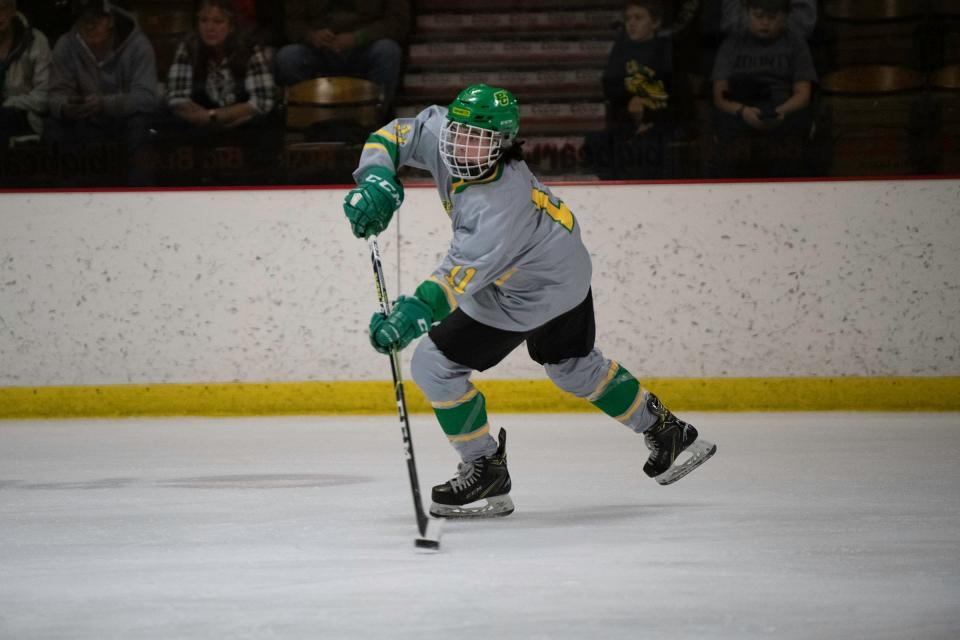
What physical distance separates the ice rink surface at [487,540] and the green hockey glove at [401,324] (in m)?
0.43

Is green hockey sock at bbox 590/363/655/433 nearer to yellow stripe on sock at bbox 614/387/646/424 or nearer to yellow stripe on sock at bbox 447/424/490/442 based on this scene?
yellow stripe on sock at bbox 614/387/646/424

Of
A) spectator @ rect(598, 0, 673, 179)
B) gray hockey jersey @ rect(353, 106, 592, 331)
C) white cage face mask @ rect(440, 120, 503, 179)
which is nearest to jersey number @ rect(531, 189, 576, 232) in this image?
gray hockey jersey @ rect(353, 106, 592, 331)

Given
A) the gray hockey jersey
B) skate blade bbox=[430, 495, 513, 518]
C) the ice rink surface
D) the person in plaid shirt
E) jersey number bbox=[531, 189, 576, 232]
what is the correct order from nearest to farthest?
1. the ice rink surface
2. the gray hockey jersey
3. jersey number bbox=[531, 189, 576, 232]
4. skate blade bbox=[430, 495, 513, 518]
5. the person in plaid shirt

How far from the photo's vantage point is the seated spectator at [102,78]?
17.9 feet

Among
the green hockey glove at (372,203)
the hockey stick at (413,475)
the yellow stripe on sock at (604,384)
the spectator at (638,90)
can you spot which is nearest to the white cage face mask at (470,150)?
the green hockey glove at (372,203)

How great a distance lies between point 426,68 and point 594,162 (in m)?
0.81

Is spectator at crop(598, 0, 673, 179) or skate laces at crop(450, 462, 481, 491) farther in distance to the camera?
spectator at crop(598, 0, 673, 179)

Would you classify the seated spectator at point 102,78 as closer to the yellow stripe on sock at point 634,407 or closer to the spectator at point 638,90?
the spectator at point 638,90

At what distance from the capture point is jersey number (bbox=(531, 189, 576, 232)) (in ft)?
10.2

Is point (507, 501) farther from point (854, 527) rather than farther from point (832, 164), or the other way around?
point (832, 164)

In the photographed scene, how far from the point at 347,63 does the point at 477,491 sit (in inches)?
111

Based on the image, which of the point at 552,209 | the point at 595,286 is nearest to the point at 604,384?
the point at 552,209

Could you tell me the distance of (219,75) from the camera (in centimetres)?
548

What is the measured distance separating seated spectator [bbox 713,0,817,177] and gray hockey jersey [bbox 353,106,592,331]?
2359 millimetres
